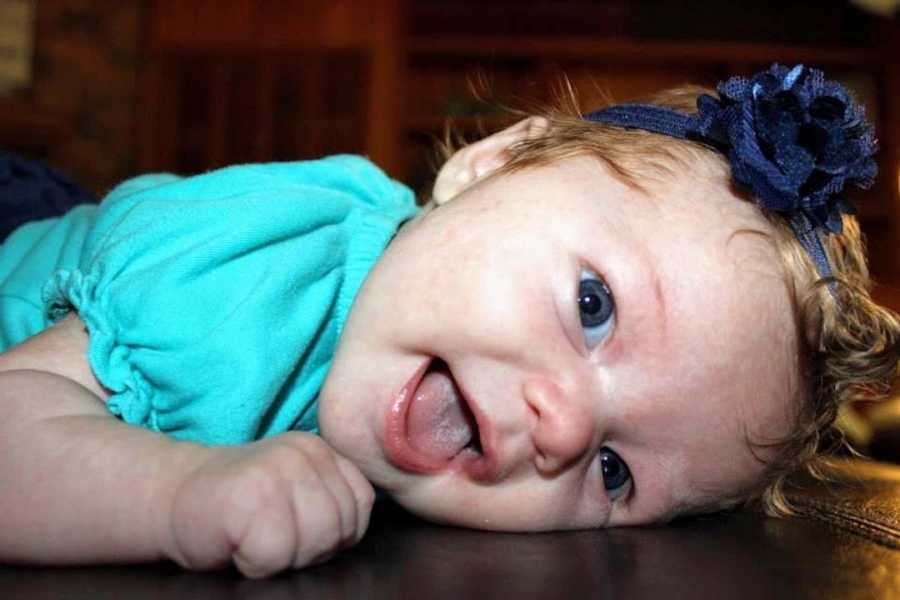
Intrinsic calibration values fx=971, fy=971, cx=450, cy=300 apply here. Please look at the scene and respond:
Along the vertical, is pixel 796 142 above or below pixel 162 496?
above

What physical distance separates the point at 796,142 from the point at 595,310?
0.85 feet

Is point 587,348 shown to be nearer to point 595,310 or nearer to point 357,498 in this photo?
point 595,310

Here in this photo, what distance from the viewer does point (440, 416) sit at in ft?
2.76

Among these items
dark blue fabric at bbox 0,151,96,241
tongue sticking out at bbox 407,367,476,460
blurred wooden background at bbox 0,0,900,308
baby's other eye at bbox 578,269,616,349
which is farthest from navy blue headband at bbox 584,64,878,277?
blurred wooden background at bbox 0,0,900,308

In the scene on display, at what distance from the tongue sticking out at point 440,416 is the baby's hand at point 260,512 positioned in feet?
0.68

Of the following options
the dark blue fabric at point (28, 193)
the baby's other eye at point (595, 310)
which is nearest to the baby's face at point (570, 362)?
the baby's other eye at point (595, 310)

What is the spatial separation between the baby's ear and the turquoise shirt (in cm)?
5

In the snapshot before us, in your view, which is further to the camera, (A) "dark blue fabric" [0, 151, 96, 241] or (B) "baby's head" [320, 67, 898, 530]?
(A) "dark blue fabric" [0, 151, 96, 241]

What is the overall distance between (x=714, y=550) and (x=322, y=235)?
47 cm

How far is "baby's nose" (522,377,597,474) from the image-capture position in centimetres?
73

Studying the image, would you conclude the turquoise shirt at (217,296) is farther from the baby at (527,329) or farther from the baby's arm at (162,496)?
the baby's arm at (162,496)

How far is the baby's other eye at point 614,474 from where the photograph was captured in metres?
0.84

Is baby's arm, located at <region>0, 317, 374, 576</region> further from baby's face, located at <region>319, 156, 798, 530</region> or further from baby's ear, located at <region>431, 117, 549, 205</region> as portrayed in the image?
baby's ear, located at <region>431, 117, 549, 205</region>


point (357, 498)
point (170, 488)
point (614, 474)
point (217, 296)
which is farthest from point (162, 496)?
point (614, 474)
